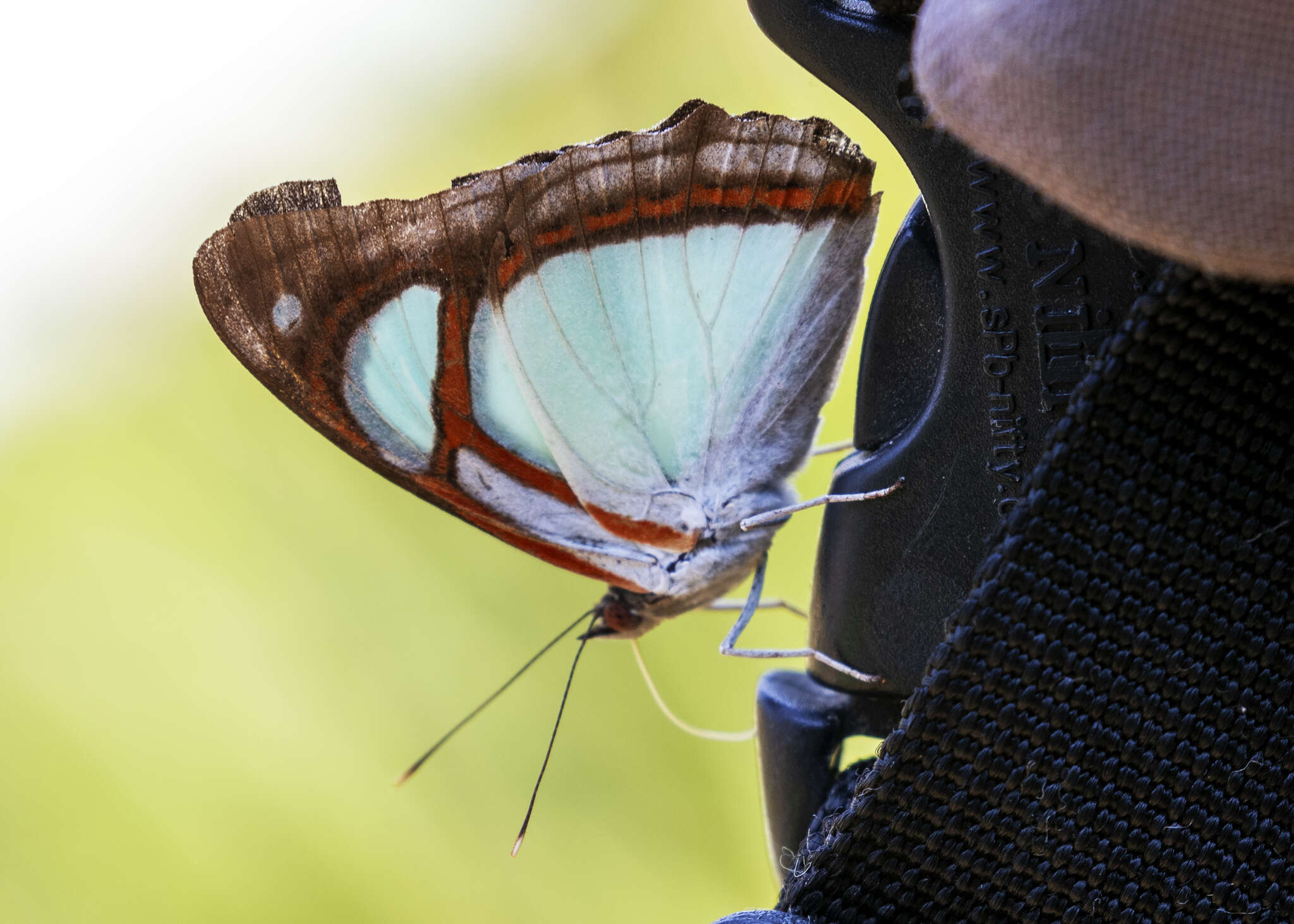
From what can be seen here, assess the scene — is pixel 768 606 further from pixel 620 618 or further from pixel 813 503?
pixel 813 503

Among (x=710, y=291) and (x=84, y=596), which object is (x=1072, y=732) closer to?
(x=710, y=291)

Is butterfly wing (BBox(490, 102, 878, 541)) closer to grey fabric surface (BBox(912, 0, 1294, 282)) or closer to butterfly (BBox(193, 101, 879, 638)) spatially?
butterfly (BBox(193, 101, 879, 638))

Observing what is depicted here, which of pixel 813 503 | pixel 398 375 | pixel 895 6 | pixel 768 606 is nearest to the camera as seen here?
pixel 895 6

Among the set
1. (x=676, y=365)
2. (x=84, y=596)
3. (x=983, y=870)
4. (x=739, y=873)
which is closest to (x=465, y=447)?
(x=676, y=365)

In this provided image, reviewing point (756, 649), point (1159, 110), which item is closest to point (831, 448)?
point (756, 649)

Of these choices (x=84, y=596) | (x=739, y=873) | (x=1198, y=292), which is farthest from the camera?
(x=739, y=873)

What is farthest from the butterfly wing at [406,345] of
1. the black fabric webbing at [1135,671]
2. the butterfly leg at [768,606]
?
the black fabric webbing at [1135,671]
